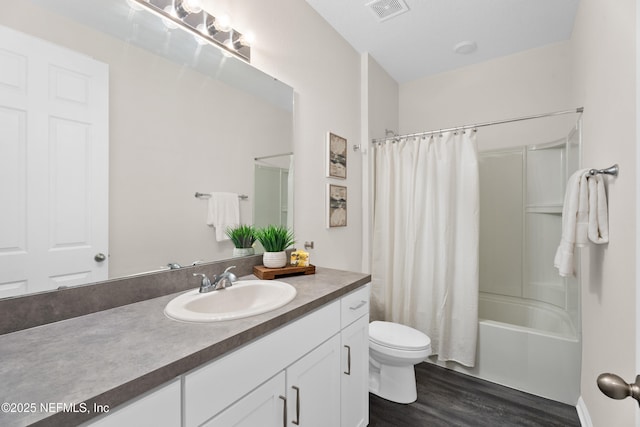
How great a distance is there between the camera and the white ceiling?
1.95m

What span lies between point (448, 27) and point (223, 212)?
7.07 feet

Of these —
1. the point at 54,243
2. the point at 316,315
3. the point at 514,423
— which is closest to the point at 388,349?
the point at 514,423

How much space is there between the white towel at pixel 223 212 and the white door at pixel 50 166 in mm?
439

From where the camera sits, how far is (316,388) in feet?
3.77

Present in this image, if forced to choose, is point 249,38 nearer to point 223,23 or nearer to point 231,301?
point 223,23

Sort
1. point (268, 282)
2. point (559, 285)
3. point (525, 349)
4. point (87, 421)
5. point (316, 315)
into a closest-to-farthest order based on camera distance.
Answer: point (87, 421), point (316, 315), point (268, 282), point (525, 349), point (559, 285)

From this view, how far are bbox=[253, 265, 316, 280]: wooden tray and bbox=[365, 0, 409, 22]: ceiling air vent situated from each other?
180cm

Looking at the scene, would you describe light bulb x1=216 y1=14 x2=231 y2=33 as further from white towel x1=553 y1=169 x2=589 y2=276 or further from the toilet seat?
the toilet seat

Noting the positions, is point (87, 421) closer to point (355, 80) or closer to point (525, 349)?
point (525, 349)

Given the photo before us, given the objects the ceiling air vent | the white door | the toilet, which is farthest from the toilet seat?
the ceiling air vent

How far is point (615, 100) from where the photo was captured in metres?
1.12

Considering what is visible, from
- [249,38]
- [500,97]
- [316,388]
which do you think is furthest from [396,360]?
[500,97]

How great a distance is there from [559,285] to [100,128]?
3206 millimetres

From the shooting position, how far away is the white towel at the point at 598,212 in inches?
47.9
